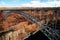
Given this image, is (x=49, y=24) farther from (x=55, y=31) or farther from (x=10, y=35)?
(x=10, y=35)

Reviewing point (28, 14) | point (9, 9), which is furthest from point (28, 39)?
point (9, 9)

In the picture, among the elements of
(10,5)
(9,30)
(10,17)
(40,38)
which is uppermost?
(10,5)

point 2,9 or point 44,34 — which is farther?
point 44,34

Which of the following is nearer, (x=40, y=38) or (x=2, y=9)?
(x=2, y=9)

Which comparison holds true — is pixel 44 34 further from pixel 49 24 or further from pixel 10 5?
pixel 10 5

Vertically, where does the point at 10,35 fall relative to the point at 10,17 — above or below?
below

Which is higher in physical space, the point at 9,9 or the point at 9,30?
the point at 9,9

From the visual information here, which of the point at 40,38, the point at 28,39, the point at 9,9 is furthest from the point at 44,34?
the point at 9,9

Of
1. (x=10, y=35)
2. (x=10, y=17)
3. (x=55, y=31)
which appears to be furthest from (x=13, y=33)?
(x=55, y=31)

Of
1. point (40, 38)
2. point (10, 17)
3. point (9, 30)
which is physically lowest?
point (40, 38)
